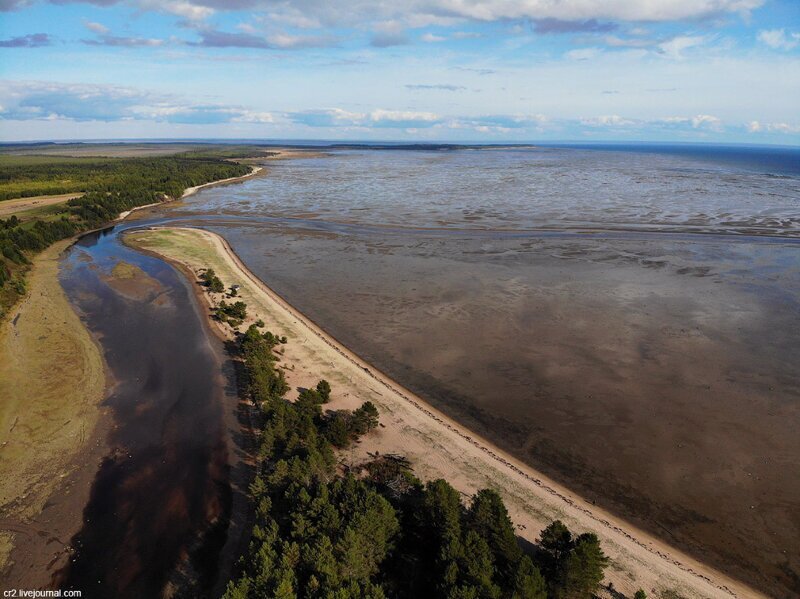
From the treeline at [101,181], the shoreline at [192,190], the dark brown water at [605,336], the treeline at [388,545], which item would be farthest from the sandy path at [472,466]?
the treeline at [101,181]

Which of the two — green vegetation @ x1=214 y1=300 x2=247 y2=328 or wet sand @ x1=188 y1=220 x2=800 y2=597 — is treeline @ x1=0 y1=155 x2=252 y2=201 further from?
green vegetation @ x1=214 y1=300 x2=247 y2=328

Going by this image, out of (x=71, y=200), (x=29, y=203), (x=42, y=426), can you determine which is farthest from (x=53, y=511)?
(x=29, y=203)

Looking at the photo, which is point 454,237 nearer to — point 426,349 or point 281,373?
point 426,349

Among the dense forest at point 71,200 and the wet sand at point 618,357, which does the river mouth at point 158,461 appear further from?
the dense forest at point 71,200

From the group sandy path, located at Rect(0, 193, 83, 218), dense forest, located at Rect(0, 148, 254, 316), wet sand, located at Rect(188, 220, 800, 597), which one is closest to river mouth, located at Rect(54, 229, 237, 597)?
wet sand, located at Rect(188, 220, 800, 597)

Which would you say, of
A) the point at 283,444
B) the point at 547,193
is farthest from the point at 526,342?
the point at 547,193
